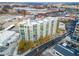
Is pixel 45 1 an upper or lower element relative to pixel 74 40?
upper

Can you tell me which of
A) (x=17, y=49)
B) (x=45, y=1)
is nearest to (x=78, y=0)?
(x=45, y=1)

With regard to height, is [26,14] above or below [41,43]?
above

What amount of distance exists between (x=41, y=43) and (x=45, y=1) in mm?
384

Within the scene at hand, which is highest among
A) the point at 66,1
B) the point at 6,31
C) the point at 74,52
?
the point at 66,1

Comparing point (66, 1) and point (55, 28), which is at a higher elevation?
point (66, 1)

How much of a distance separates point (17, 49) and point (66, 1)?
624mm

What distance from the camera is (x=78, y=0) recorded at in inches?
108

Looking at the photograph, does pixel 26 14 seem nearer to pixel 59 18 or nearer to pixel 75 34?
pixel 59 18

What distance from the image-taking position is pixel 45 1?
2.76 meters

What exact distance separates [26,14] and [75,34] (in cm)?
48

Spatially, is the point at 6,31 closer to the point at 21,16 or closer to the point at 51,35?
the point at 21,16

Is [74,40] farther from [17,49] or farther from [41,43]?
[17,49]

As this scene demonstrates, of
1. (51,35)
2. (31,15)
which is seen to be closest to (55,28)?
(51,35)

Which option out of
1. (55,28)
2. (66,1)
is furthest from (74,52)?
(66,1)
